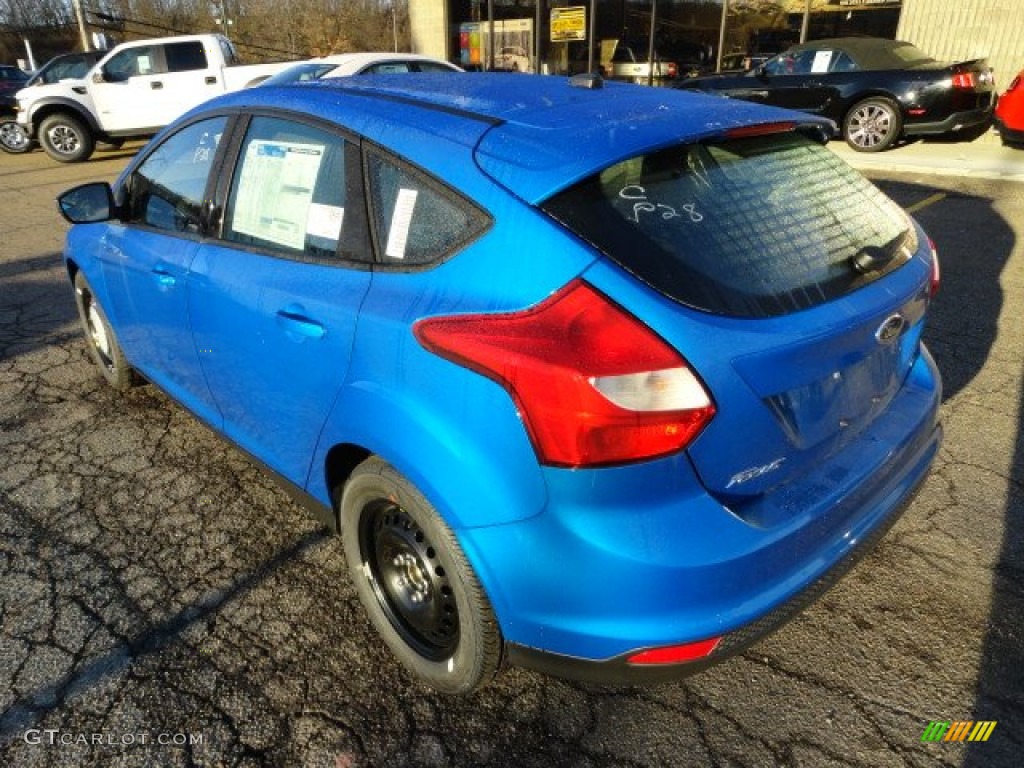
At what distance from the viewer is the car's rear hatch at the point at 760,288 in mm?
1580

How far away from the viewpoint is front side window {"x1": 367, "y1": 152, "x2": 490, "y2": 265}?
5.79 feet

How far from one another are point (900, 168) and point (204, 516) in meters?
9.73

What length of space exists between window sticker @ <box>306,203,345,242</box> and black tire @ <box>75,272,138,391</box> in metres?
1.94

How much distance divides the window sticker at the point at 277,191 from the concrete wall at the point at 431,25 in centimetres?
1938

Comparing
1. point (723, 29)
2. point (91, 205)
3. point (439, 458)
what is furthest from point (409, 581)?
point (723, 29)

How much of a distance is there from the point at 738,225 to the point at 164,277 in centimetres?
214

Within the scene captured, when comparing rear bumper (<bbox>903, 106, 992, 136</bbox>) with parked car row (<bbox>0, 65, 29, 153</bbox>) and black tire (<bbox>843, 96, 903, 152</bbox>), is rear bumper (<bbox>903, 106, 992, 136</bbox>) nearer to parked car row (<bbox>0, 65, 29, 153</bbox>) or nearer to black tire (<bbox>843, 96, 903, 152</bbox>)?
black tire (<bbox>843, 96, 903, 152</bbox>)

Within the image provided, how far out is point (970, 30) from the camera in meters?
11.7

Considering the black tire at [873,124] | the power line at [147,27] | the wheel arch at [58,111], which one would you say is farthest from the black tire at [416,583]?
the power line at [147,27]

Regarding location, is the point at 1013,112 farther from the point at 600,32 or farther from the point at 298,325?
the point at 600,32

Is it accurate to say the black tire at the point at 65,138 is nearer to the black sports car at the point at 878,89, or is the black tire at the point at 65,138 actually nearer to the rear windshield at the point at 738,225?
the black sports car at the point at 878,89

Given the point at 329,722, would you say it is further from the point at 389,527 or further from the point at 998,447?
the point at 998,447

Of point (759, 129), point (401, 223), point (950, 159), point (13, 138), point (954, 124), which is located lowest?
point (13, 138)

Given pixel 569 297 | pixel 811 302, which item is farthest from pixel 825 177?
pixel 569 297
